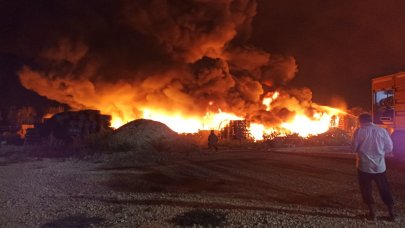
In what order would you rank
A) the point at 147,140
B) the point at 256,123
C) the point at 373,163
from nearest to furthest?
1. the point at 373,163
2. the point at 147,140
3. the point at 256,123

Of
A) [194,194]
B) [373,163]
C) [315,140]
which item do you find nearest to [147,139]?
[315,140]

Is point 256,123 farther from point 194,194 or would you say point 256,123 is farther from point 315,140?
point 194,194

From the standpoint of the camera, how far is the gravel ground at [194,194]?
7.07 metres

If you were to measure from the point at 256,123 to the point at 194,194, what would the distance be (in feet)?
59.2

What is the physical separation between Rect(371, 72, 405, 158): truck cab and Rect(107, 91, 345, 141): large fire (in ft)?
32.2

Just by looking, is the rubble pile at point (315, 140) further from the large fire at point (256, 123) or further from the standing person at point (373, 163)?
the standing person at point (373, 163)

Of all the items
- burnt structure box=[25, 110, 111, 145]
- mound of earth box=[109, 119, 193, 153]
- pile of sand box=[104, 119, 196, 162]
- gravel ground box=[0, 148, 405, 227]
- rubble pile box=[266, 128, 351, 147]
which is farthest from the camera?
burnt structure box=[25, 110, 111, 145]

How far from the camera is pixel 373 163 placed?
7121 millimetres

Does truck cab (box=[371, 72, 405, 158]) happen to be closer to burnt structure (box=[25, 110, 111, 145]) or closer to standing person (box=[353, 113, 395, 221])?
standing person (box=[353, 113, 395, 221])

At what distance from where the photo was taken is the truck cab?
1462 cm

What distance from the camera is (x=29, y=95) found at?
38.6 m

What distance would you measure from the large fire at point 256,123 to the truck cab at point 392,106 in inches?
386

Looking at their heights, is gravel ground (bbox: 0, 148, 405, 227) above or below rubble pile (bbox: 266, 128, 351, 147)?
below

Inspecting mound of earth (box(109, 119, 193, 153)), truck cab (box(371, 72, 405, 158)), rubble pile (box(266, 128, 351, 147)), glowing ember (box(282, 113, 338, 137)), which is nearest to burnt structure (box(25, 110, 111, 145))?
mound of earth (box(109, 119, 193, 153))
